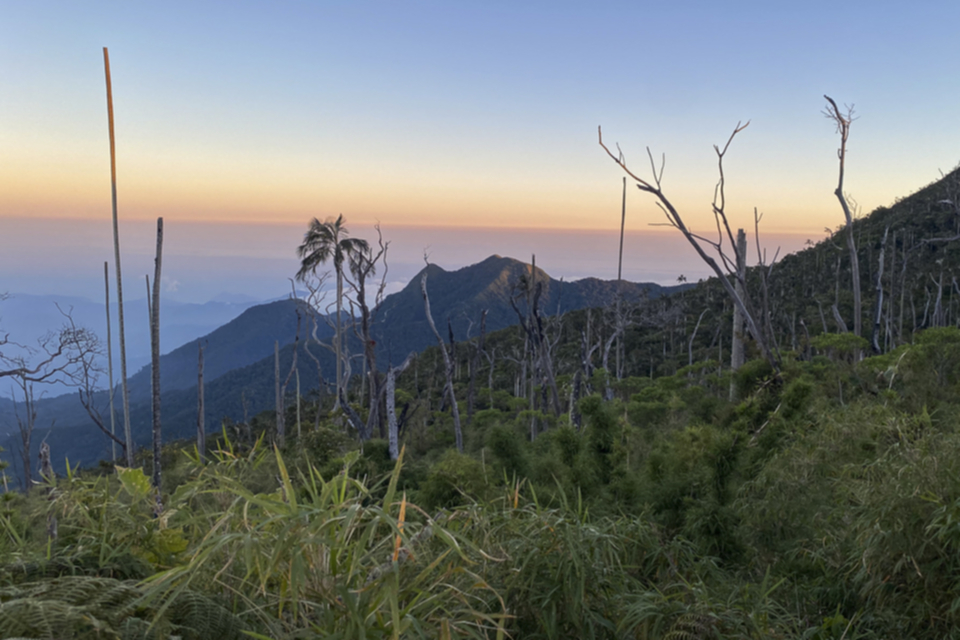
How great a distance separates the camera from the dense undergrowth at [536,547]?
1185 millimetres

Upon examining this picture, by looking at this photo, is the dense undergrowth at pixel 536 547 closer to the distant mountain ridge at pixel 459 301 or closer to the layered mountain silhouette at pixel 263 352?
the layered mountain silhouette at pixel 263 352

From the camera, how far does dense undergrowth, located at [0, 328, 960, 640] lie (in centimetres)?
118

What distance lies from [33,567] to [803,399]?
5.47 metres

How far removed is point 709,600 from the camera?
190 centimetres

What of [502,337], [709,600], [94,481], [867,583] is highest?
[94,481]

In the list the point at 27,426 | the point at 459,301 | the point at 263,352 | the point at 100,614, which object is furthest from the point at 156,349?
the point at 263,352

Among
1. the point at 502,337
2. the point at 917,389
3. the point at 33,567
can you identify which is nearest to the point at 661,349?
the point at 502,337

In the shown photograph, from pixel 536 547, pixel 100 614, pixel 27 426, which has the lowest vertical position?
pixel 27 426

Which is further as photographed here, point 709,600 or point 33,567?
point 709,600

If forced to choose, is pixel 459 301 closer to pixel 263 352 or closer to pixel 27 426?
pixel 263 352

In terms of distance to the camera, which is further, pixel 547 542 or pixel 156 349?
pixel 156 349

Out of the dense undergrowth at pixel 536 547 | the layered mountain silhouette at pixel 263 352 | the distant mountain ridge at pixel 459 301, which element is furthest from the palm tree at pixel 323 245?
the distant mountain ridge at pixel 459 301

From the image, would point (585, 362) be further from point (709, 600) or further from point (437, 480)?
point (709, 600)

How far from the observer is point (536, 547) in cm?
170
